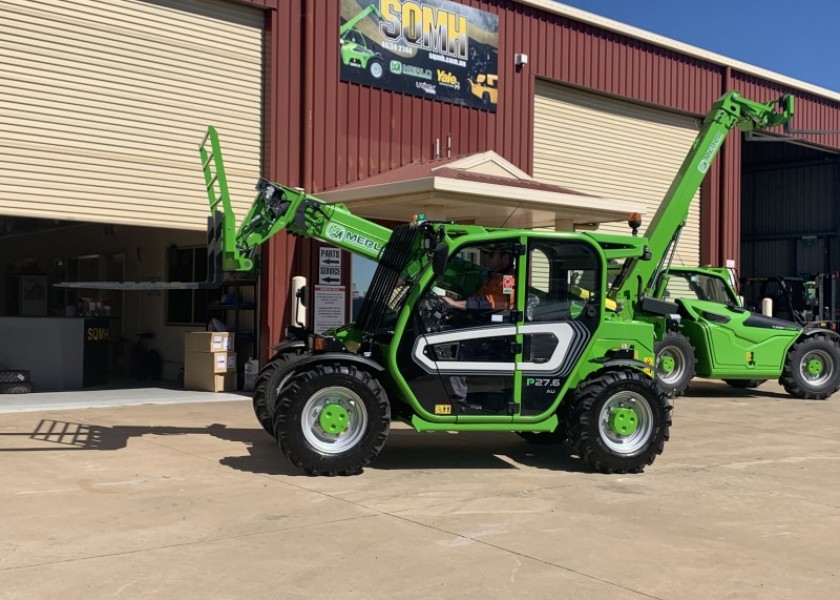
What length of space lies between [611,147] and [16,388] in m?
13.1

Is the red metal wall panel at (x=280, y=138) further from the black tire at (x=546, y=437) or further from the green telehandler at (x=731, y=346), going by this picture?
the green telehandler at (x=731, y=346)

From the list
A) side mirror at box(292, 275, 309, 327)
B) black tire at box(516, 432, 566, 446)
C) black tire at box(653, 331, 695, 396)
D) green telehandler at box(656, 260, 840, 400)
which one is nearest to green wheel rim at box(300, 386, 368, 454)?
black tire at box(516, 432, 566, 446)

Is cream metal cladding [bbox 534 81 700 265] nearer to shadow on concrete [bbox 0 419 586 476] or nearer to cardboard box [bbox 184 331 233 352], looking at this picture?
cardboard box [bbox 184 331 233 352]

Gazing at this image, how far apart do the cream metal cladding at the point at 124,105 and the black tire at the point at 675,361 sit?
7285mm

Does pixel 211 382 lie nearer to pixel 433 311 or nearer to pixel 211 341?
pixel 211 341

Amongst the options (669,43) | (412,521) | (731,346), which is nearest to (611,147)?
(669,43)

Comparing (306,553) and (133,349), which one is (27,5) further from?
(306,553)

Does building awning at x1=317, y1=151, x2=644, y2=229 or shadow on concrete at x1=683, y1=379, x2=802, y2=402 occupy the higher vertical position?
building awning at x1=317, y1=151, x2=644, y2=229

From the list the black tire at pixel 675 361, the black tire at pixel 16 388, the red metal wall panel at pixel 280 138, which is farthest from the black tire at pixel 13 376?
the black tire at pixel 675 361

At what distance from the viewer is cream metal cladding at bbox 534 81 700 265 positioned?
725 inches

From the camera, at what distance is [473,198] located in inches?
516

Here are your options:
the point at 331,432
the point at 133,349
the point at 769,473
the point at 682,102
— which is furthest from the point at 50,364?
the point at 682,102

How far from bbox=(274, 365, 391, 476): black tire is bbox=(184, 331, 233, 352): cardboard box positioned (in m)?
7.27

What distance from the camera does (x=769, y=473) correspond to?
8.27m
